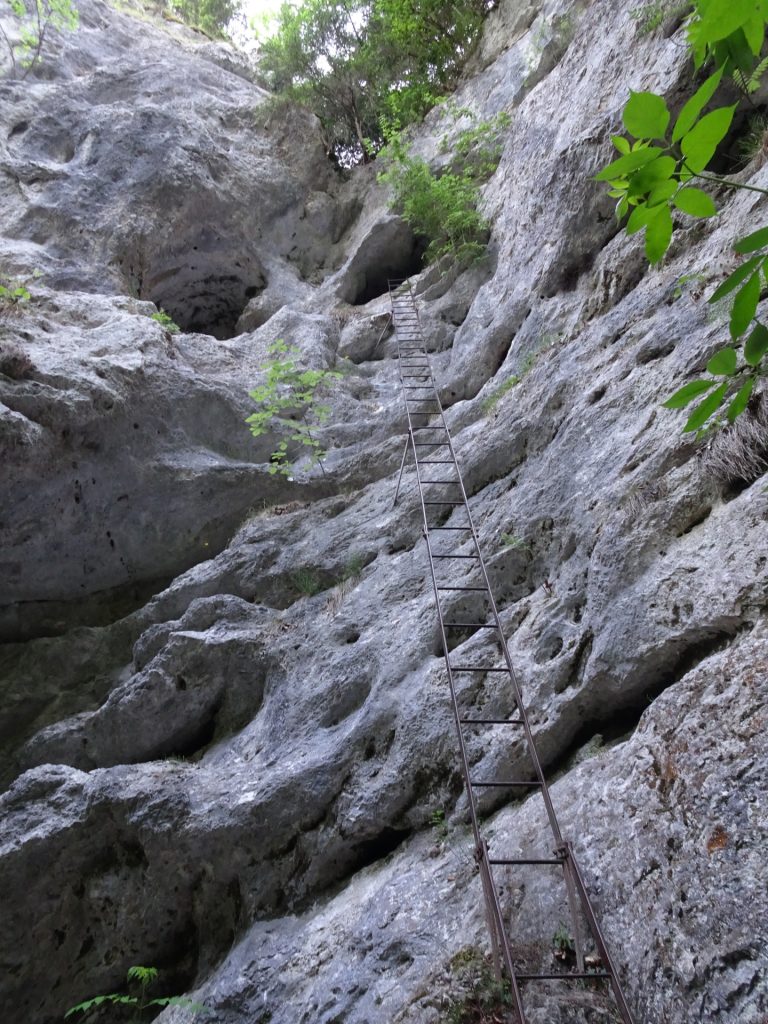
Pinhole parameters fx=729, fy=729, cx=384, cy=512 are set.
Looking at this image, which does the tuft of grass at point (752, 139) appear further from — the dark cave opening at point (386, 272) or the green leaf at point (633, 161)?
the dark cave opening at point (386, 272)

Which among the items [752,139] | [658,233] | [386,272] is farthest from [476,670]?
[386,272]

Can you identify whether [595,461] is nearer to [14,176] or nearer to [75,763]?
[75,763]

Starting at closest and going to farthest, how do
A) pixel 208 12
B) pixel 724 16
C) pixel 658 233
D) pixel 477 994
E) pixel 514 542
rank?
pixel 724 16 → pixel 658 233 → pixel 477 994 → pixel 514 542 → pixel 208 12

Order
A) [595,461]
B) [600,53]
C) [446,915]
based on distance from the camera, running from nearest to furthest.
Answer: [446,915] → [595,461] → [600,53]

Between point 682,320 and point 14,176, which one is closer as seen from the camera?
point 682,320

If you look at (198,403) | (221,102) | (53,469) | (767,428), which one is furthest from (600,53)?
(221,102)

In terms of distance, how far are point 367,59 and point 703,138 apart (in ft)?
60.4

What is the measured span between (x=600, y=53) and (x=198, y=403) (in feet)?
23.4

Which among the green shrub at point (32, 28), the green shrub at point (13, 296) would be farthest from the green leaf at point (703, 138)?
the green shrub at point (32, 28)

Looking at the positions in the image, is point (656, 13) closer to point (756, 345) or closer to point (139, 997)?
point (756, 345)

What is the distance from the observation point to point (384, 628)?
6219 mm

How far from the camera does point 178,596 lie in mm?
8500

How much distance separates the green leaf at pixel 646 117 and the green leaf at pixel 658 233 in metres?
0.15

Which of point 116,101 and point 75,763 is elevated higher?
point 116,101
